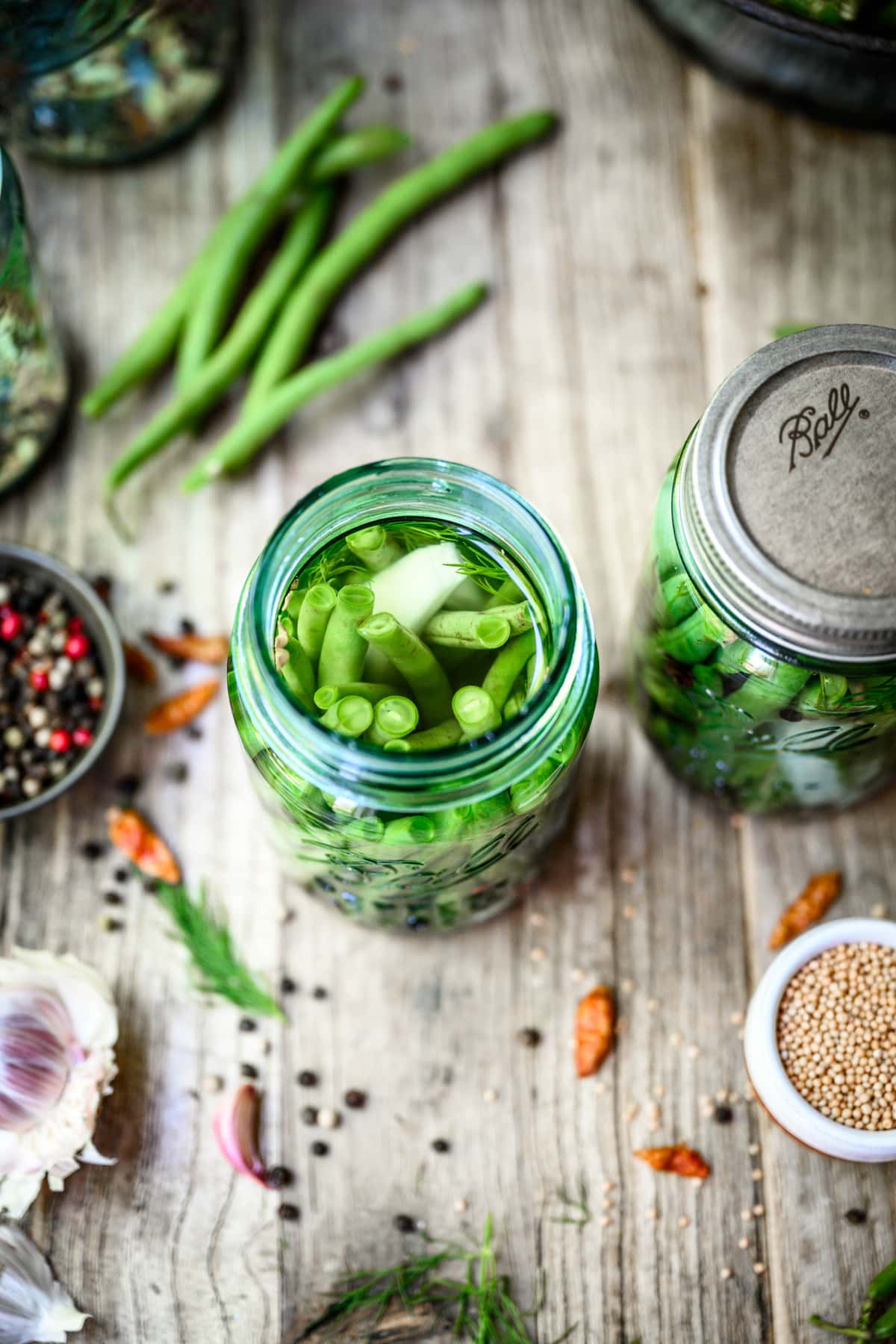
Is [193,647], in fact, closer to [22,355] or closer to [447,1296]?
[22,355]


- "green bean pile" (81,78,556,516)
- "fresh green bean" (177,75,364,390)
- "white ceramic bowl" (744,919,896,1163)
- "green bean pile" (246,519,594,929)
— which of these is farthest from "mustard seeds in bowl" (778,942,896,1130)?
"fresh green bean" (177,75,364,390)

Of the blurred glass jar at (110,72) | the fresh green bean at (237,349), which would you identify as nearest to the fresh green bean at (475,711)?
the fresh green bean at (237,349)

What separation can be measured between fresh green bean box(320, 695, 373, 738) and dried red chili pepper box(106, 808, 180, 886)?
0.50m

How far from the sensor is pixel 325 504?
1.12 meters

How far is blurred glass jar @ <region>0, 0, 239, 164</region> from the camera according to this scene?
4.70 feet

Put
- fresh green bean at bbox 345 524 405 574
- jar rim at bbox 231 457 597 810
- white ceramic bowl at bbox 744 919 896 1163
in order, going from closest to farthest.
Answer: jar rim at bbox 231 457 597 810
fresh green bean at bbox 345 524 405 574
white ceramic bowl at bbox 744 919 896 1163

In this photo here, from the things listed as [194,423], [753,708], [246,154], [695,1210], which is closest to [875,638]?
[753,708]

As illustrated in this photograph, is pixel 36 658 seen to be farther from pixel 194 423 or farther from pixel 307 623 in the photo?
pixel 307 623

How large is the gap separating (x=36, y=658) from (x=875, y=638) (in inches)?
39.1

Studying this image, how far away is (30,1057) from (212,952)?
0.24 metres

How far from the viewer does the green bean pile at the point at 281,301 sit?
1.54 meters

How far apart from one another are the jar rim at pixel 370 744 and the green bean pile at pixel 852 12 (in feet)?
2.24

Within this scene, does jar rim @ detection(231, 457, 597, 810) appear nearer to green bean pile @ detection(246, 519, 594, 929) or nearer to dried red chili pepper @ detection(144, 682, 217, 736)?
green bean pile @ detection(246, 519, 594, 929)

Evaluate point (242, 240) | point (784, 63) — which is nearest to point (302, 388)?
point (242, 240)
